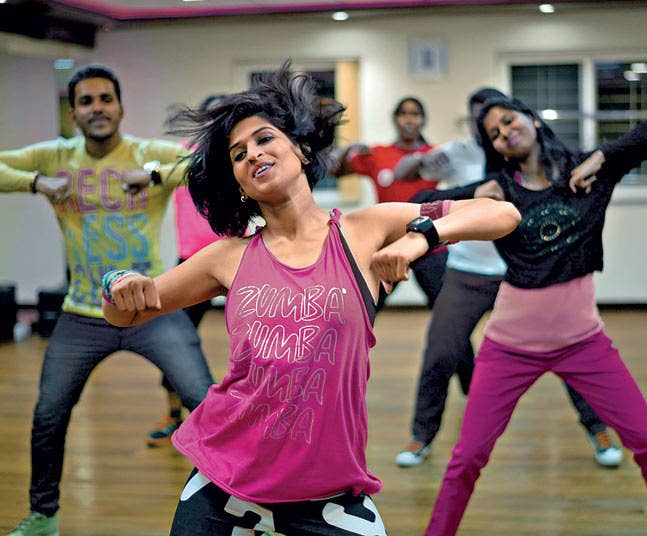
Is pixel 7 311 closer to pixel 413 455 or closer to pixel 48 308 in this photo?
pixel 48 308

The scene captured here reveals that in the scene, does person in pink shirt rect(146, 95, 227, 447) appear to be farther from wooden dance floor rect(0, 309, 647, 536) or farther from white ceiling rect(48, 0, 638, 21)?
white ceiling rect(48, 0, 638, 21)

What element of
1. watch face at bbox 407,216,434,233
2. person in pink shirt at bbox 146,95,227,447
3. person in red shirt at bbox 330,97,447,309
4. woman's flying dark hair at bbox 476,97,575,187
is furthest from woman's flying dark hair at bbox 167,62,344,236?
person in red shirt at bbox 330,97,447,309

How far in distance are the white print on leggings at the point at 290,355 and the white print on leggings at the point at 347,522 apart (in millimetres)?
144

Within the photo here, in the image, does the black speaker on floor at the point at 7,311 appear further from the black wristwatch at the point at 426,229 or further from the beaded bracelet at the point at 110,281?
the black wristwatch at the point at 426,229

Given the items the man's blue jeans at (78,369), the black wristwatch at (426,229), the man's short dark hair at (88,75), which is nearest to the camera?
the black wristwatch at (426,229)

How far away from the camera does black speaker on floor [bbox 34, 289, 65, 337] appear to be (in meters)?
7.27

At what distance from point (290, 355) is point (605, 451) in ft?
8.44

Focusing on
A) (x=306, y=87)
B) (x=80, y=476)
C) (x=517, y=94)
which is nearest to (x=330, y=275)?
(x=306, y=87)

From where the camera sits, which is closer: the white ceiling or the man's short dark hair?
the man's short dark hair

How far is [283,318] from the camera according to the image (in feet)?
5.66

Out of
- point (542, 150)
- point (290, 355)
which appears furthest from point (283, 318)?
point (542, 150)

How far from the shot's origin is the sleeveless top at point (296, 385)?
1.71 metres

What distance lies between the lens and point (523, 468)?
153 inches

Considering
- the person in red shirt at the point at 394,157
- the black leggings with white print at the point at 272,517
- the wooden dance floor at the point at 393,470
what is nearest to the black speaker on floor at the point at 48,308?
the wooden dance floor at the point at 393,470
